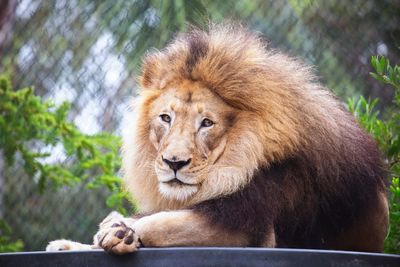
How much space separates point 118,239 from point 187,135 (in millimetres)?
430

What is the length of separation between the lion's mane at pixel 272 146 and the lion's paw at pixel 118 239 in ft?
0.80

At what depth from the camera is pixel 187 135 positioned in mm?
2189

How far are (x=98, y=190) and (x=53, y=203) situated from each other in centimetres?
27

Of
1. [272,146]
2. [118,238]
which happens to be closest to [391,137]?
[272,146]

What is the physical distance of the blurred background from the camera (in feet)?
13.9

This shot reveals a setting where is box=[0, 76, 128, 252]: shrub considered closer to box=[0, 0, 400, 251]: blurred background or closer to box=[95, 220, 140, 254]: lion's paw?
box=[0, 0, 400, 251]: blurred background

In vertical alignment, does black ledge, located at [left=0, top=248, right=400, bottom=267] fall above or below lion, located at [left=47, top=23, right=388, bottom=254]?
below

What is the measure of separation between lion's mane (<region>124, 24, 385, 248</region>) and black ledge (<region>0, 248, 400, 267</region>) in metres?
0.43

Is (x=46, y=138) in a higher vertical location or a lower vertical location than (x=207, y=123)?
lower

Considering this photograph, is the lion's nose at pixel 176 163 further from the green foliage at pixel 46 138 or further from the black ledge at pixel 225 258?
the green foliage at pixel 46 138

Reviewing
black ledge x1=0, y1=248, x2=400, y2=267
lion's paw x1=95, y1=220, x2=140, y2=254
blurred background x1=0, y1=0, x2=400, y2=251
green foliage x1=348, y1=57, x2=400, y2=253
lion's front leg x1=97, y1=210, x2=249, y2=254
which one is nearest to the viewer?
black ledge x1=0, y1=248, x2=400, y2=267

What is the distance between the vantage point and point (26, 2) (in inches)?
181

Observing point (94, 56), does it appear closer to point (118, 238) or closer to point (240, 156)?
point (240, 156)

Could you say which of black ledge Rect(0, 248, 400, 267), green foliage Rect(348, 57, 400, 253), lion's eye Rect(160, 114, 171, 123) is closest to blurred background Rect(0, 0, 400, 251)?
green foliage Rect(348, 57, 400, 253)
